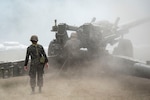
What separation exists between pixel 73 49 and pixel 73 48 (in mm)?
51

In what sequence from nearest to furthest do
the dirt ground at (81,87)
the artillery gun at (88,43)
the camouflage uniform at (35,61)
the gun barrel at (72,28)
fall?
the dirt ground at (81,87), the camouflage uniform at (35,61), the artillery gun at (88,43), the gun barrel at (72,28)

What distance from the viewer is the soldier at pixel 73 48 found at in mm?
14664

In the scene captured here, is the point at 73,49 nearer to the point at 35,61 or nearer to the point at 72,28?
the point at 72,28

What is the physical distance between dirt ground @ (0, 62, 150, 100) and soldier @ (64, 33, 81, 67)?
1.94 ft

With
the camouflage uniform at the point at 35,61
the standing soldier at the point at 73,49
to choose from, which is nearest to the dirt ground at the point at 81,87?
the camouflage uniform at the point at 35,61

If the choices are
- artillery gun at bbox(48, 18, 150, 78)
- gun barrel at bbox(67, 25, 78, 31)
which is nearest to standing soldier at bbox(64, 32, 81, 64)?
artillery gun at bbox(48, 18, 150, 78)

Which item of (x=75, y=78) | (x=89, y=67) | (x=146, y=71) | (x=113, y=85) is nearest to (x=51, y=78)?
(x=75, y=78)

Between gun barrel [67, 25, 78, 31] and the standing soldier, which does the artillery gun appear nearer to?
gun barrel [67, 25, 78, 31]

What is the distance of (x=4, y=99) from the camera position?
31.8 ft

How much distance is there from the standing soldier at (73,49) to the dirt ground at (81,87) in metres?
0.59

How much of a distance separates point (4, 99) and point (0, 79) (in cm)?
395

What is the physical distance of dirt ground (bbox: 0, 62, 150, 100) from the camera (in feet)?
32.4

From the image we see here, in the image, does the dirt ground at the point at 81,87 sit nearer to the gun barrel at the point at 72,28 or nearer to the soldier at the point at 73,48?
the soldier at the point at 73,48

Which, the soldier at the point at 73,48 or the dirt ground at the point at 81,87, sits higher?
the soldier at the point at 73,48
